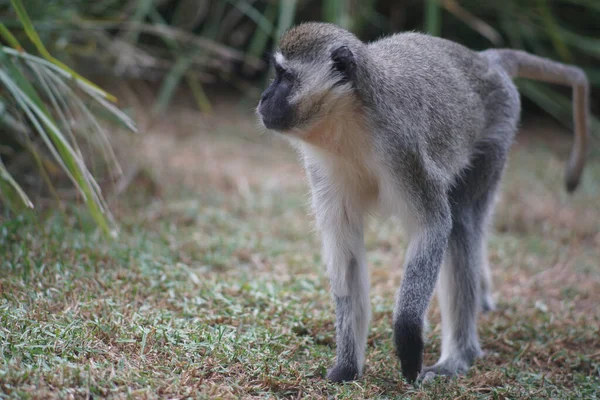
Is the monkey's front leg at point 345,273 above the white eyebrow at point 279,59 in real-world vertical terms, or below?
below

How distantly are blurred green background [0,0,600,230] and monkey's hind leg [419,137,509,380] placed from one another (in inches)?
77.6

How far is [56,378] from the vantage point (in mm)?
2605

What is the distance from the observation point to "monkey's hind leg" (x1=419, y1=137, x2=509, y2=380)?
3744 mm

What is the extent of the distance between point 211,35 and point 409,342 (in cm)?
579

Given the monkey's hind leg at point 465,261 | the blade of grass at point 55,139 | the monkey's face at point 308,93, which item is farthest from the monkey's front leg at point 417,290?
the blade of grass at point 55,139

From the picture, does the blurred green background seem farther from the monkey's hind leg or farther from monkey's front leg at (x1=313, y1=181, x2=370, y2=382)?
the monkey's hind leg

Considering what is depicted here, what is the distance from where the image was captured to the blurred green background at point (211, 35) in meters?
5.12

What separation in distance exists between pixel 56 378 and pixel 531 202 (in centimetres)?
480

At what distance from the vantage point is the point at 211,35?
8.15 metres

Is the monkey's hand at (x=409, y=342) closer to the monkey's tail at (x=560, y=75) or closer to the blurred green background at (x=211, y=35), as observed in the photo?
the blurred green background at (x=211, y=35)

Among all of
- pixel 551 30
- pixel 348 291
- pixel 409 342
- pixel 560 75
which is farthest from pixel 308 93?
pixel 551 30

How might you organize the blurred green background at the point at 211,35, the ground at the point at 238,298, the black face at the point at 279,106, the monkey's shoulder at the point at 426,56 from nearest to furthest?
the ground at the point at 238,298
the black face at the point at 279,106
the monkey's shoulder at the point at 426,56
the blurred green background at the point at 211,35

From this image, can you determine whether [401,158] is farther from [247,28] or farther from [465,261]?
[247,28]

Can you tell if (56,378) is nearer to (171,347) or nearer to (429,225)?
(171,347)
